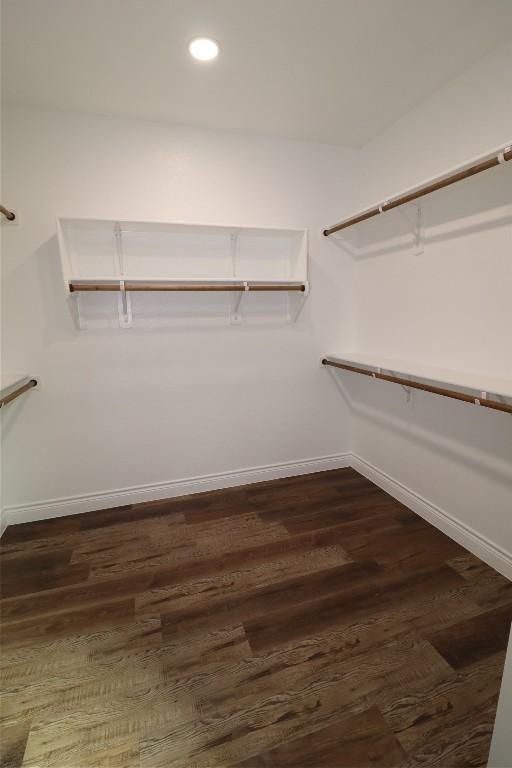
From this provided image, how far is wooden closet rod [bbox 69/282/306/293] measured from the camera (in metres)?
2.07

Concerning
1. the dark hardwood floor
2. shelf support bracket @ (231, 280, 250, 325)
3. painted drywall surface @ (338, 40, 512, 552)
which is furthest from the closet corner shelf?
painted drywall surface @ (338, 40, 512, 552)

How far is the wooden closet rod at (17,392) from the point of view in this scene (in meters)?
1.87

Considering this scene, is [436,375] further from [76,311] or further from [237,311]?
[76,311]

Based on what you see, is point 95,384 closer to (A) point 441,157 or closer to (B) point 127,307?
(B) point 127,307

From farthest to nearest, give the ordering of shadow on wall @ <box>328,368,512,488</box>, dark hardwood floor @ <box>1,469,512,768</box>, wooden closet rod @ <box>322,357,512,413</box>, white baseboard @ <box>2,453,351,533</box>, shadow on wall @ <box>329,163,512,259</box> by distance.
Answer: white baseboard @ <box>2,453,351,533</box>, shadow on wall @ <box>328,368,512,488</box>, shadow on wall @ <box>329,163,512,259</box>, wooden closet rod @ <box>322,357,512,413</box>, dark hardwood floor @ <box>1,469,512,768</box>

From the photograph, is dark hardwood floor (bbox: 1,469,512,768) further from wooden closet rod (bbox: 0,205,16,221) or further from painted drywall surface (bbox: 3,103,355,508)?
wooden closet rod (bbox: 0,205,16,221)

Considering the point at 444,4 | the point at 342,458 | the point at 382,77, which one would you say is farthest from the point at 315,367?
the point at 444,4

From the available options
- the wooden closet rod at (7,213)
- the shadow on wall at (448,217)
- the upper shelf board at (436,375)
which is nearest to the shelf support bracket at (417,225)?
the shadow on wall at (448,217)

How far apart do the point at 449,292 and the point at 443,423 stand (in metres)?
0.73

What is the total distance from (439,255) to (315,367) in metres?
1.14

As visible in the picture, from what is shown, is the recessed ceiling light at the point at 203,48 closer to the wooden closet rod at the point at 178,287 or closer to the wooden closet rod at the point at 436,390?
the wooden closet rod at the point at 178,287

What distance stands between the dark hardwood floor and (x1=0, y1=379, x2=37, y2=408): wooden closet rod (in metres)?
0.88

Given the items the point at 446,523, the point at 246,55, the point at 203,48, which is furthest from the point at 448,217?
the point at 446,523

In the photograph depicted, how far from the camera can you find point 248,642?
59.4 inches
